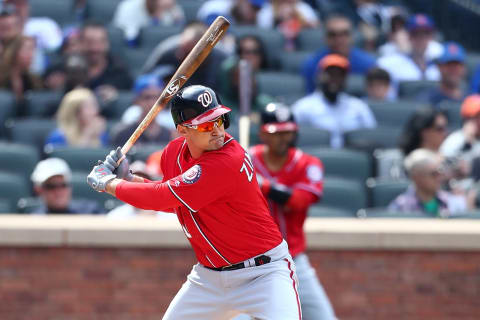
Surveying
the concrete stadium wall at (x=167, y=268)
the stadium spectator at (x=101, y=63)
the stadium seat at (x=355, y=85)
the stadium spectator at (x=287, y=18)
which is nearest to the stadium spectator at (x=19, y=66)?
the stadium spectator at (x=101, y=63)

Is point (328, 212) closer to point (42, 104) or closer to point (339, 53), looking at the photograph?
point (339, 53)

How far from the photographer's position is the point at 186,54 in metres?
8.77

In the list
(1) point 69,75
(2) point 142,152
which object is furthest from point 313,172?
(1) point 69,75

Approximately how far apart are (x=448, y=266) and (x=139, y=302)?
223 centimetres

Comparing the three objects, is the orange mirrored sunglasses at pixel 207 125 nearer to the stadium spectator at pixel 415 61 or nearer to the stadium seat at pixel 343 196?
the stadium seat at pixel 343 196

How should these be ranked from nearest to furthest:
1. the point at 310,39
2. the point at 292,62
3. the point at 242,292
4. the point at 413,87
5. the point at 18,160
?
1. the point at 242,292
2. the point at 18,160
3. the point at 413,87
4. the point at 292,62
5. the point at 310,39

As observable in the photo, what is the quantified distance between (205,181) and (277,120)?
1.72 meters

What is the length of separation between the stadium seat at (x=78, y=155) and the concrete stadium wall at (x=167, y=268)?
114 centimetres

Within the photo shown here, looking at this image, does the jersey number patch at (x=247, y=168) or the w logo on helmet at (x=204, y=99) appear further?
the jersey number patch at (x=247, y=168)

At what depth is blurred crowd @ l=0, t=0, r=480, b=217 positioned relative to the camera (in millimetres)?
7562

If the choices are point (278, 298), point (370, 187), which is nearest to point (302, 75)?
point (370, 187)

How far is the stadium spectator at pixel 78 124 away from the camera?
8039 mm

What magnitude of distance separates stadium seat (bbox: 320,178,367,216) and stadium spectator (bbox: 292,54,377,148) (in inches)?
46.1

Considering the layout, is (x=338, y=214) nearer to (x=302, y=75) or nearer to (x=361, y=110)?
(x=361, y=110)
